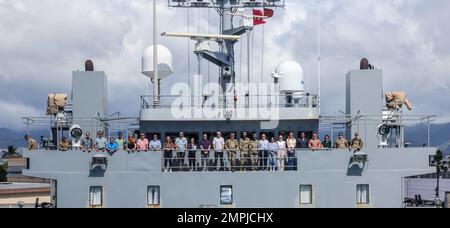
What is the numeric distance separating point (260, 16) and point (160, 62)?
4.17m

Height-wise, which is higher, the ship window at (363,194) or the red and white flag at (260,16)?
the red and white flag at (260,16)

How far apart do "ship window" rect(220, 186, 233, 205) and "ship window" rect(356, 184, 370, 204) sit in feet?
13.4

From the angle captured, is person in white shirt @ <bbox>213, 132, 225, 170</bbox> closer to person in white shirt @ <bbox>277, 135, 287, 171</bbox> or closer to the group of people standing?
the group of people standing

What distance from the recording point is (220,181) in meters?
27.4

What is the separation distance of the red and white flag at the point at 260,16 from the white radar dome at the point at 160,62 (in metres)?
3.48

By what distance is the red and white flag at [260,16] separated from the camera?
109 feet

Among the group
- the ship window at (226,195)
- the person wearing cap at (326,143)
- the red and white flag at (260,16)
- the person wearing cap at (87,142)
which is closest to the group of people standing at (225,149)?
the person wearing cap at (87,142)

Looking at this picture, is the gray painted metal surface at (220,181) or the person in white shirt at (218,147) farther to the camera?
the person in white shirt at (218,147)

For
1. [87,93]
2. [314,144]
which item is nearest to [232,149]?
[314,144]

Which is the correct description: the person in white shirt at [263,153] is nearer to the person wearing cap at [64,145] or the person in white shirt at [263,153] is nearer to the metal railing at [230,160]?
the metal railing at [230,160]

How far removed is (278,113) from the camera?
30.8m

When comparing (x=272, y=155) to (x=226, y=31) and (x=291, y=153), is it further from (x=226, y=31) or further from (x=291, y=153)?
(x=226, y=31)

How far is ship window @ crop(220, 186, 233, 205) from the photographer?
27391 mm
